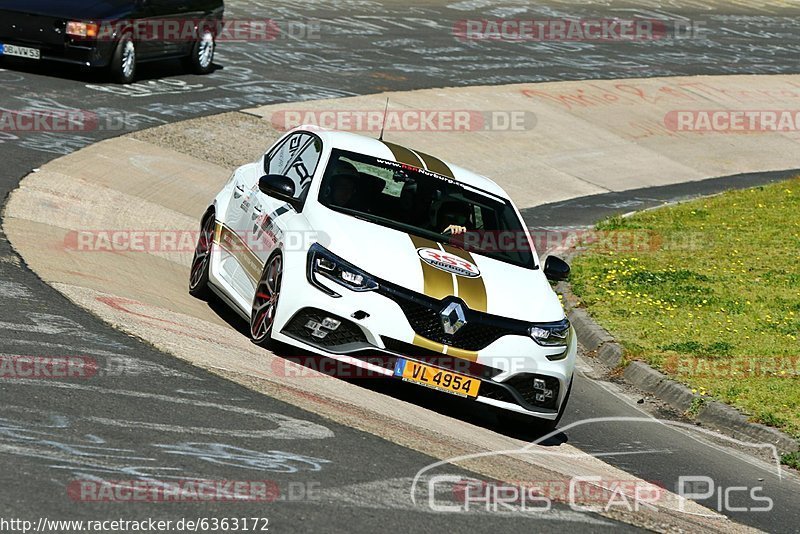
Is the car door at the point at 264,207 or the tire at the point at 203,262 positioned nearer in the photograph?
the car door at the point at 264,207

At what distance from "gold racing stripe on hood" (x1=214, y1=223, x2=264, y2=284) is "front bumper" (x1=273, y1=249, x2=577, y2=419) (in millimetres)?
769

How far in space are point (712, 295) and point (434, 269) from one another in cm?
602

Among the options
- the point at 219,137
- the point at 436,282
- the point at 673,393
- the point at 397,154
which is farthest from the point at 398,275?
the point at 219,137

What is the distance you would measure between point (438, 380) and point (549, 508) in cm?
204

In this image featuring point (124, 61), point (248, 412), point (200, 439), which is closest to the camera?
point (200, 439)

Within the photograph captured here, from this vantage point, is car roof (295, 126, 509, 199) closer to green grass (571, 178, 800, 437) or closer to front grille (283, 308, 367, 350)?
front grille (283, 308, 367, 350)

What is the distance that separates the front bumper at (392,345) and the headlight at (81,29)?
11382 millimetres

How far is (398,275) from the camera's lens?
888cm

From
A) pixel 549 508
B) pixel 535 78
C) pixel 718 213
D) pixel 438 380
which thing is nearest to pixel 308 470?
pixel 549 508

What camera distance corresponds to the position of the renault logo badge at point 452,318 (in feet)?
28.7
